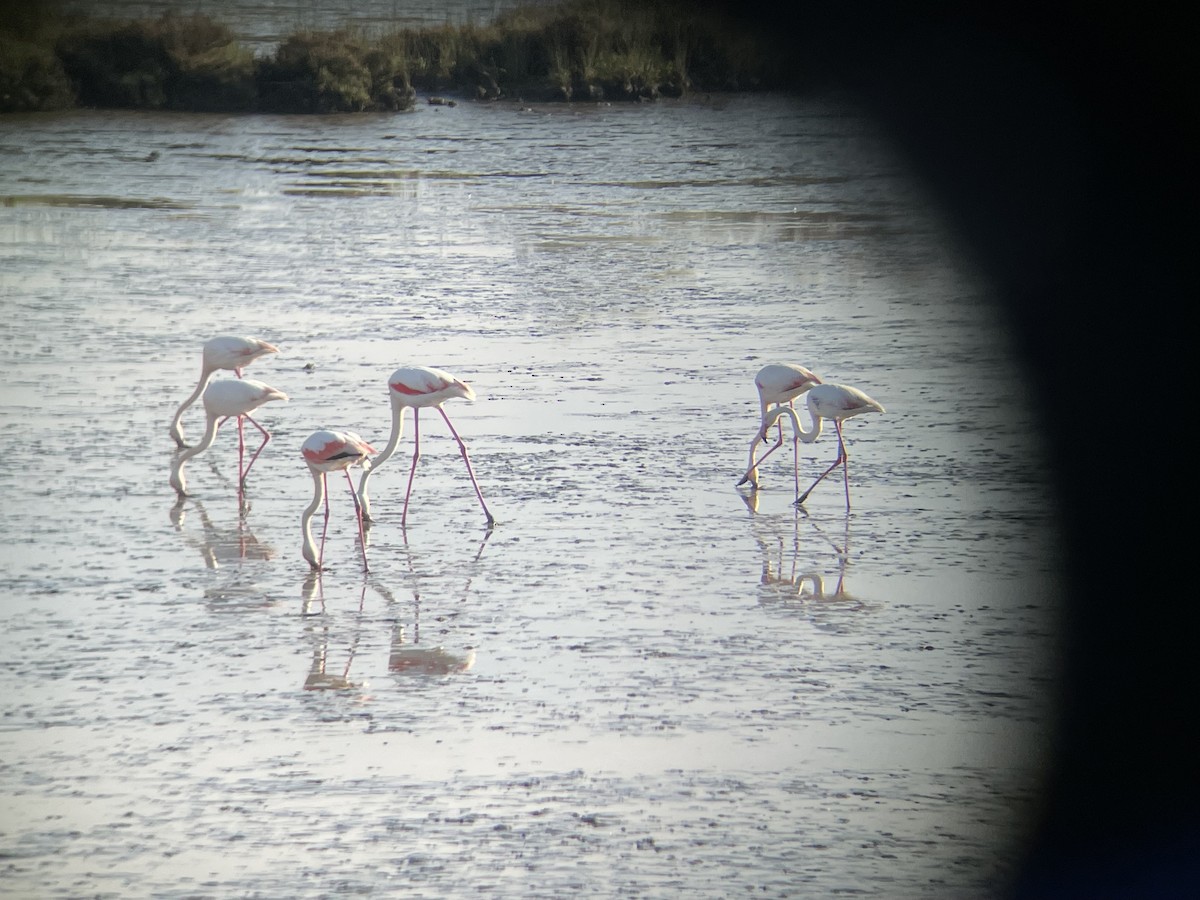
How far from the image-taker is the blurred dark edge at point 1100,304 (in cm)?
479

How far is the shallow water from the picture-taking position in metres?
4.72

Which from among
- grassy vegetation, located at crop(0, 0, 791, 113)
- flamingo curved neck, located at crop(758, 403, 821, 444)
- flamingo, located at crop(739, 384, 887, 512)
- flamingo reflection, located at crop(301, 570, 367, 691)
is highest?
grassy vegetation, located at crop(0, 0, 791, 113)

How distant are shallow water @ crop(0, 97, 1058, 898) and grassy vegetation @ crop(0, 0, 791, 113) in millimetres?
12394

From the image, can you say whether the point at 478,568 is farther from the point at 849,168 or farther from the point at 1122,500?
the point at 849,168

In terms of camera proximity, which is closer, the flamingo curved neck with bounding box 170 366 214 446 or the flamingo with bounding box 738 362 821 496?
the flamingo with bounding box 738 362 821 496

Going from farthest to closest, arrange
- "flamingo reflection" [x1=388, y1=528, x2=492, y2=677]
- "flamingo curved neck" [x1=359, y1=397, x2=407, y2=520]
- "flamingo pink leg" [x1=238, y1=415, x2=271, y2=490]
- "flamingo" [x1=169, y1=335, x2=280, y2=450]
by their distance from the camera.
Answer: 1. "flamingo" [x1=169, y1=335, x2=280, y2=450]
2. "flamingo pink leg" [x1=238, y1=415, x2=271, y2=490]
3. "flamingo curved neck" [x1=359, y1=397, x2=407, y2=520]
4. "flamingo reflection" [x1=388, y1=528, x2=492, y2=677]

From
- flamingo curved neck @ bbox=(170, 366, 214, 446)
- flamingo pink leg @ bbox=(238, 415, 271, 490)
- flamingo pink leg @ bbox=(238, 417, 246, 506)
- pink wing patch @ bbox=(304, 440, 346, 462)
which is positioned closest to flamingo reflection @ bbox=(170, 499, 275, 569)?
flamingo pink leg @ bbox=(238, 417, 246, 506)

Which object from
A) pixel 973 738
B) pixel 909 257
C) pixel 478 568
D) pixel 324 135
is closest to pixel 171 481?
pixel 478 568

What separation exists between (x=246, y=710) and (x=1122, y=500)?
3144 mm

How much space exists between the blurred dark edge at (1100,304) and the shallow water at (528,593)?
250 mm

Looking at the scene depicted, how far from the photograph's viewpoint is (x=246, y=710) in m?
5.55

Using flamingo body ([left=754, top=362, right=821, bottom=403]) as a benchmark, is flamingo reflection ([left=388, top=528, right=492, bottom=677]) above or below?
below

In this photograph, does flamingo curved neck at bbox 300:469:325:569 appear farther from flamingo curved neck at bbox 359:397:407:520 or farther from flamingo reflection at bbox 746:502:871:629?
flamingo reflection at bbox 746:502:871:629

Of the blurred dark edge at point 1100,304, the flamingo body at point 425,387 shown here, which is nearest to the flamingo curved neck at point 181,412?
the flamingo body at point 425,387
